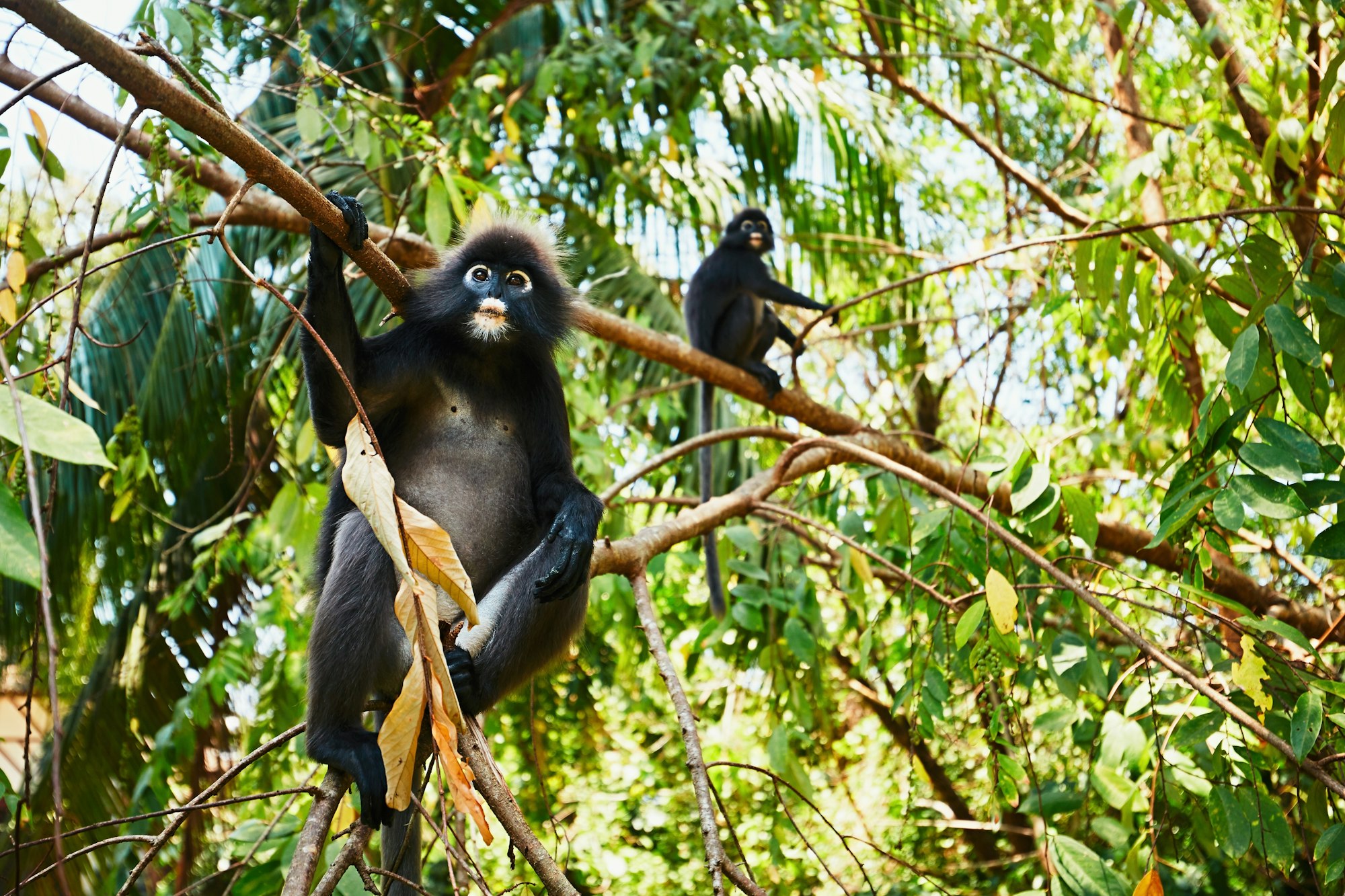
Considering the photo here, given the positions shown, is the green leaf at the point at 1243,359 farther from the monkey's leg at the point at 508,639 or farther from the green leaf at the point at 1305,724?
the monkey's leg at the point at 508,639

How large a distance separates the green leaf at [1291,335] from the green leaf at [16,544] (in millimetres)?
1892

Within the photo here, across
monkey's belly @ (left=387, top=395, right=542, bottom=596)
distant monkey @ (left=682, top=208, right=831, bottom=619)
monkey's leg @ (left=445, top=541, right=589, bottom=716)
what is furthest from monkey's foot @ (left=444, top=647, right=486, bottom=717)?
distant monkey @ (left=682, top=208, right=831, bottom=619)

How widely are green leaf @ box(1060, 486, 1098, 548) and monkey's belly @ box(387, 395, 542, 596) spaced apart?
3.90ft

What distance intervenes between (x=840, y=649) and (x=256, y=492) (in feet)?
13.1

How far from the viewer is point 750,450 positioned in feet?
19.5

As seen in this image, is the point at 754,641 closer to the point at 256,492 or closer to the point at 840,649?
the point at 256,492

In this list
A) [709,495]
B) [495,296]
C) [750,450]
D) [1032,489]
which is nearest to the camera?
[1032,489]

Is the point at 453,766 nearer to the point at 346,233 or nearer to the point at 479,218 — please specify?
the point at 346,233

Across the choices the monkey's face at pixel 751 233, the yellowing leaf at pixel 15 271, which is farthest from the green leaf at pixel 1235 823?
the monkey's face at pixel 751 233

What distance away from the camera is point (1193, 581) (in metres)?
2.30

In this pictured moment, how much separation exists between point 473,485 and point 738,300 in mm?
3363

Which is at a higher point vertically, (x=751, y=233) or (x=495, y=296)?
(x=751, y=233)

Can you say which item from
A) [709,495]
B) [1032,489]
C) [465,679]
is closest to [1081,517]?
[1032,489]

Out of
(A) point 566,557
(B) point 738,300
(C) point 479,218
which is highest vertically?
(B) point 738,300
